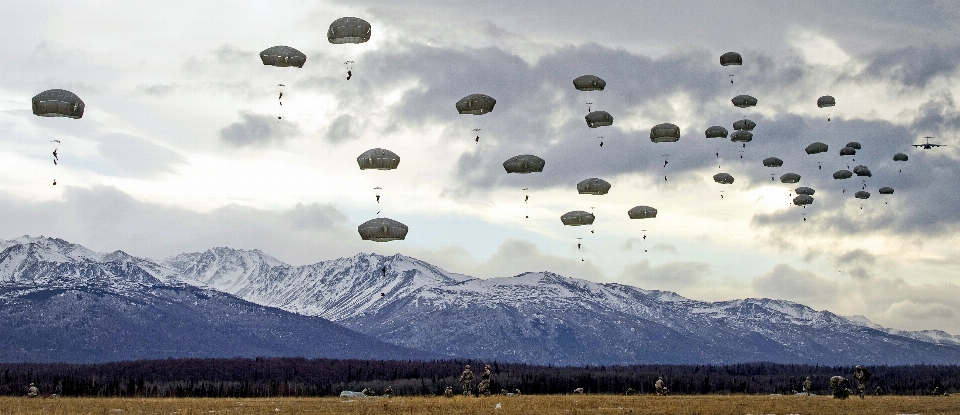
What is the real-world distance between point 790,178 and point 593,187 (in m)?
42.6

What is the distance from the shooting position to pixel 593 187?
129 m

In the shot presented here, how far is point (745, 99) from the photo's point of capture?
14688 cm

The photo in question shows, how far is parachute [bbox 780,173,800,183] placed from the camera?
506ft

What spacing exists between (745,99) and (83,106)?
91.3 metres

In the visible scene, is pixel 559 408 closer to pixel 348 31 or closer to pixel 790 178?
pixel 348 31

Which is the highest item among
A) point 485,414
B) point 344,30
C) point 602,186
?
point 344,30

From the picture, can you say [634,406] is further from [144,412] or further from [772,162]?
[772,162]

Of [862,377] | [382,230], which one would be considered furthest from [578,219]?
[862,377]

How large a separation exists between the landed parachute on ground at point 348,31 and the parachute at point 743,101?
6194cm

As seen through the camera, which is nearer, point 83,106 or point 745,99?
point 83,106

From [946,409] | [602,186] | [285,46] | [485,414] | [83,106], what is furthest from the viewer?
[602,186]

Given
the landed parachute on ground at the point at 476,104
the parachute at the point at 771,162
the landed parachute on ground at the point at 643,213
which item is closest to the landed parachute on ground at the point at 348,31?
the landed parachute on ground at the point at 476,104

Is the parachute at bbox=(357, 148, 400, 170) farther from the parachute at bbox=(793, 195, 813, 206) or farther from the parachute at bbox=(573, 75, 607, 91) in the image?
the parachute at bbox=(793, 195, 813, 206)

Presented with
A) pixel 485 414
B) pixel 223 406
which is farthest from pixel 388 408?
pixel 223 406
